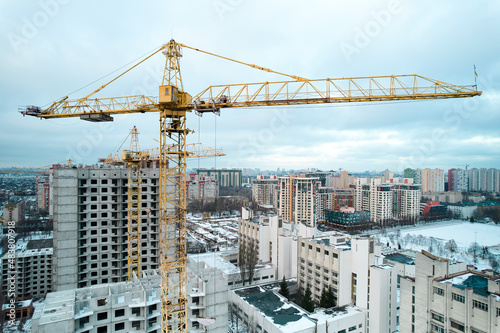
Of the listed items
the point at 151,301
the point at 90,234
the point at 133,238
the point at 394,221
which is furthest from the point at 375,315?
the point at 394,221

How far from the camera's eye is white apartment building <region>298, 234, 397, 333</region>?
Answer: 945cm

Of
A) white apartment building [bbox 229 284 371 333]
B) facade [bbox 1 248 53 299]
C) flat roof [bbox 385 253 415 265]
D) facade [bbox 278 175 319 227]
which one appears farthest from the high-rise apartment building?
facade [bbox 1 248 53 299]

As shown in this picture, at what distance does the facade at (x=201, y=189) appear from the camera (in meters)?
51.1

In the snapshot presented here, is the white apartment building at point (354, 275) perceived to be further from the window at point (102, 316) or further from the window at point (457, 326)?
the window at point (102, 316)

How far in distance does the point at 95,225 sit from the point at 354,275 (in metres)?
10.6

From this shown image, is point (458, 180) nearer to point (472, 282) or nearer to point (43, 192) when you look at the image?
point (472, 282)

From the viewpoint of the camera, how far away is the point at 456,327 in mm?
6203

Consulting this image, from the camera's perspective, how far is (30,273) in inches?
617

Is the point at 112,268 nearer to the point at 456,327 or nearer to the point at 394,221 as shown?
the point at 456,327

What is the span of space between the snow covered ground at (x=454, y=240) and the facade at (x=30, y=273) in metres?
24.1

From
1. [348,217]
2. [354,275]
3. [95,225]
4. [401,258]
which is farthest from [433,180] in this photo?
[95,225]

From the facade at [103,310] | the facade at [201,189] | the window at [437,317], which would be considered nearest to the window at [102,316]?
the facade at [103,310]

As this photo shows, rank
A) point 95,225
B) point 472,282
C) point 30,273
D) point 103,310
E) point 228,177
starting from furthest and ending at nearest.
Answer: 1. point 228,177
2. point 30,273
3. point 95,225
4. point 103,310
5. point 472,282

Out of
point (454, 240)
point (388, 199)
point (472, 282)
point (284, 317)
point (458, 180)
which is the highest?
point (458, 180)
